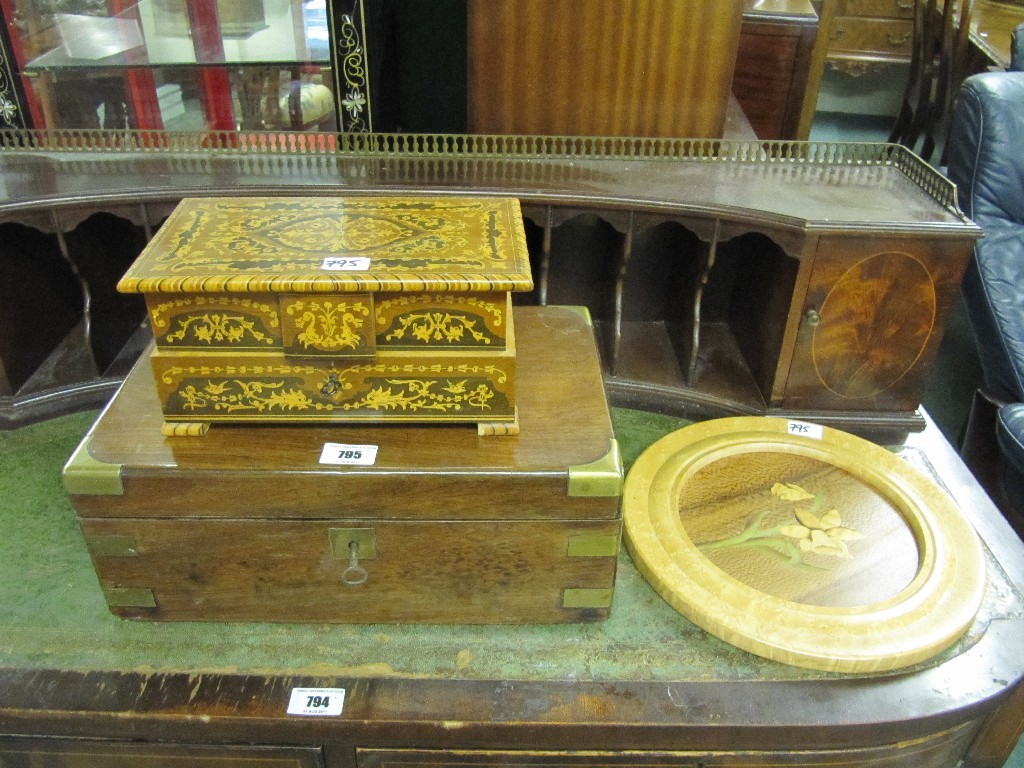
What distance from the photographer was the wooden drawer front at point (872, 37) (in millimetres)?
3811

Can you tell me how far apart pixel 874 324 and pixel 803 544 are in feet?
1.22

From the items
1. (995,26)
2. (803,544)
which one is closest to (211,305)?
(803,544)

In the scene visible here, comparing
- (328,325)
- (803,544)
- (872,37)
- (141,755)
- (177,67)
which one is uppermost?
(177,67)

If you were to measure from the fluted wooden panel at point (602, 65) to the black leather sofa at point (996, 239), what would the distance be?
0.66 m

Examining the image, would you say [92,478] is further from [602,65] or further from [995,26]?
[995,26]

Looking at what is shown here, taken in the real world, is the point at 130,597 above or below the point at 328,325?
below

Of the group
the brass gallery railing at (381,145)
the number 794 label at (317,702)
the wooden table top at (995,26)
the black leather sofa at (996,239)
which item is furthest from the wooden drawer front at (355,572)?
the wooden table top at (995,26)

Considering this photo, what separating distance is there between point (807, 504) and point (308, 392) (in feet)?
2.47

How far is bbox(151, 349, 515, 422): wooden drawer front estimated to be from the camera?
98 centimetres

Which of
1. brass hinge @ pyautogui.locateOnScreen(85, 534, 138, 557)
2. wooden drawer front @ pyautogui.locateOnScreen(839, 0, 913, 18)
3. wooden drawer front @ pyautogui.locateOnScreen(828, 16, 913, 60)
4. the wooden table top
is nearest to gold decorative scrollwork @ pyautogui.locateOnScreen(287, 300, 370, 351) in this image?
brass hinge @ pyautogui.locateOnScreen(85, 534, 138, 557)

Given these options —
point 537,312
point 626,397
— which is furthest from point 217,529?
point 626,397

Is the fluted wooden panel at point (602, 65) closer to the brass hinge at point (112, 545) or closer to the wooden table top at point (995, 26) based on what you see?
the brass hinge at point (112, 545)

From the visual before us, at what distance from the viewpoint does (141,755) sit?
3.34 ft

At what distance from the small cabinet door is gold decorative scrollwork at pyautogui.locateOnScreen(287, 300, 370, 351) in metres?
0.70
